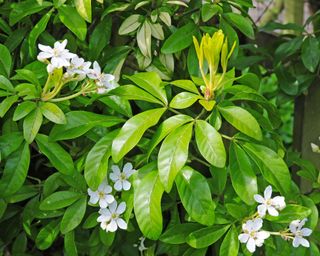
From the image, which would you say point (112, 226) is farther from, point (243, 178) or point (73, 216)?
point (243, 178)

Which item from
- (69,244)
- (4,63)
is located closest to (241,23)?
(4,63)

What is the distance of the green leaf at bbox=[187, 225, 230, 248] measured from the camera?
53.7 inches

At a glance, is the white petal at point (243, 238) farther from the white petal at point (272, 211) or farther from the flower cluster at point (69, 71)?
the flower cluster at point (69, 71)

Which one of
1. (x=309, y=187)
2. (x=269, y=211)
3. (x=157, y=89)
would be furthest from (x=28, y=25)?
(x=309, y=187)

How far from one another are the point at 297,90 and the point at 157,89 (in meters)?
0.73

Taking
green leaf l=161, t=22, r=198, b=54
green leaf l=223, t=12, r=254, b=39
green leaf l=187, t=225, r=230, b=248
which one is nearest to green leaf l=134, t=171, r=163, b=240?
green leaf l=187, t=225, r=230, b=248

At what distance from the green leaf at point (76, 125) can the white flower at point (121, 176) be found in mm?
108

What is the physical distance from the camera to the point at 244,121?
1263mm

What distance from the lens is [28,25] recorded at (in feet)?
5.34

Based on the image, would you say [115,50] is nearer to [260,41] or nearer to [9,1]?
[9,1]

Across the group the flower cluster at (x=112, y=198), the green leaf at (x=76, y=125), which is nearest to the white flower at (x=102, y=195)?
the flower cluster at (x=112, y=198)

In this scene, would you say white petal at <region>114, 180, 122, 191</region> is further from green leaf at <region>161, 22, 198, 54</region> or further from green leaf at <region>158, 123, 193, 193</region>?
green leaf at <region>161, 22, 198, 54</region>

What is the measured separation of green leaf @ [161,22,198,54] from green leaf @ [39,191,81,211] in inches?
17.3

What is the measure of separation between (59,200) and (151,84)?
1.19ft
